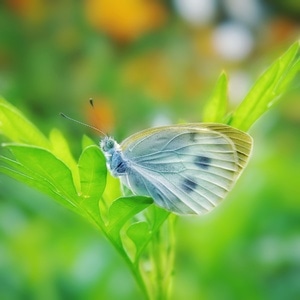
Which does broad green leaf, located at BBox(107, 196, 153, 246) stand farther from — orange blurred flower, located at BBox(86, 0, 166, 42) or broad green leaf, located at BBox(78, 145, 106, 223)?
orange blurred flower, located at BBox(86, 0, 166, 42)

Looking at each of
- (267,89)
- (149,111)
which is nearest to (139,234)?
(267,89)

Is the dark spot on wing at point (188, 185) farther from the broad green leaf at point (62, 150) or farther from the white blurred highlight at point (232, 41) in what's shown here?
the white blurred highlight at point (232, 41)

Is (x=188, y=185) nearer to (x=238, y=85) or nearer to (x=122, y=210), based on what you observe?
(x=122, y=210)

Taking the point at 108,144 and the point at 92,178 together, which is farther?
the point at 108,144

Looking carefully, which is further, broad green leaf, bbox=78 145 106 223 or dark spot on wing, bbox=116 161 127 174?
dark spot on wing, bbox=116 161 127 174

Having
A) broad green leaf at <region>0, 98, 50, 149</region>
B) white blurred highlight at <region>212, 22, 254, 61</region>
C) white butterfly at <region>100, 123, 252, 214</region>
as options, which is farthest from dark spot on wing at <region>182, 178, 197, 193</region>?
white blurred highlight at <region>212, 22, 254, 61</region>
